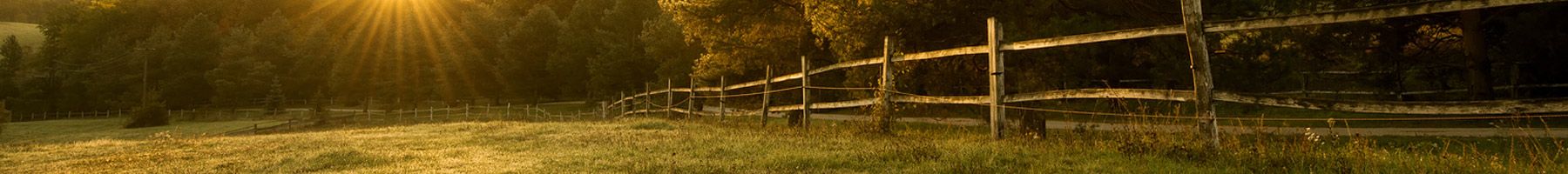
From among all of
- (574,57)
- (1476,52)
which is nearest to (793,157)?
(1476,52)

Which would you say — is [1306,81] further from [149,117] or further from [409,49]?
[149,117]

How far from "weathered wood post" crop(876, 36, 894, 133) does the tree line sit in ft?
0.57

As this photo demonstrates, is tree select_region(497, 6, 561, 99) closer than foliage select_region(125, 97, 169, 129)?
No

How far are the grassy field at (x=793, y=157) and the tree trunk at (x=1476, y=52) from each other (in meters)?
8.44

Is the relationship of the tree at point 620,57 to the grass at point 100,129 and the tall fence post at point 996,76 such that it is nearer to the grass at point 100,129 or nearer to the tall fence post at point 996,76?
the grass at point 100,129

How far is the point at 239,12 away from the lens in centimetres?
7169

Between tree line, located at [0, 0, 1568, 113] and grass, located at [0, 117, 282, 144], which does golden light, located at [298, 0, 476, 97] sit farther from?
grass, located at [0, 117, 282, 144]

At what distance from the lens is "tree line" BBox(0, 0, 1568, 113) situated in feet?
49.5

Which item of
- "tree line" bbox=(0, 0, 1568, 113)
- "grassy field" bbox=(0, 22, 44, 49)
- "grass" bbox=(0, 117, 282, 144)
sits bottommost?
"grass" bbox=(0, 117, 282, 144)

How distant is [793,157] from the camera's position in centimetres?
739

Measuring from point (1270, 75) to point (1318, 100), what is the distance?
23.7 m

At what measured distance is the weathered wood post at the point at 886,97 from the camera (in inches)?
432

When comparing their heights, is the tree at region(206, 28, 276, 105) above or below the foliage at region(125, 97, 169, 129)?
above

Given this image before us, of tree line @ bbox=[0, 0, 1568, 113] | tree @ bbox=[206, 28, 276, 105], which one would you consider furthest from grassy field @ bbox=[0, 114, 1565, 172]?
tree @ bbox=[206, 28, 276, 105]
